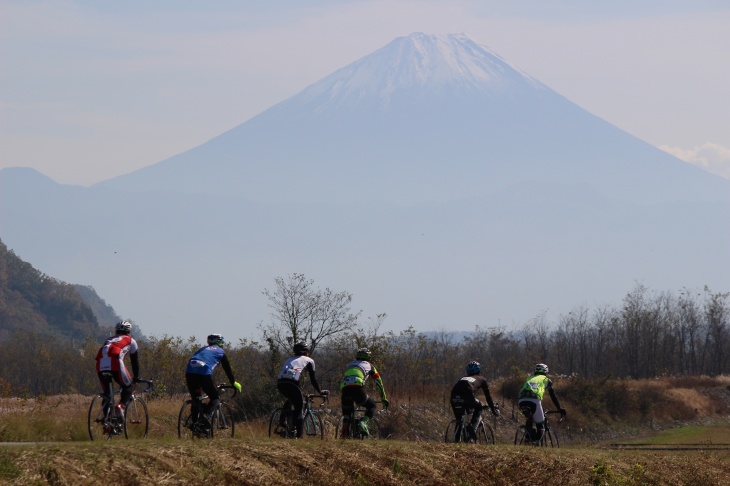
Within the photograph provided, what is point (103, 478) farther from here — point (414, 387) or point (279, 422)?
point (414, 387)

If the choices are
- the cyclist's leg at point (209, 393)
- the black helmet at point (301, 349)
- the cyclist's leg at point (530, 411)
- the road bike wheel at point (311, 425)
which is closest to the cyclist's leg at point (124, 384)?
the cyclist's leg at point (209, 393)

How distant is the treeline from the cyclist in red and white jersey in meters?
31.7

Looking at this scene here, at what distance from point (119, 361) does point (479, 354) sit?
96.7 metres

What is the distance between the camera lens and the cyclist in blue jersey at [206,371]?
752 inches

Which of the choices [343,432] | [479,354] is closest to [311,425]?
[343,432]

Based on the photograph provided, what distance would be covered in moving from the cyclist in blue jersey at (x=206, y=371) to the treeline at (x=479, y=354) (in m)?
30.8

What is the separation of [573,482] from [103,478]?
9593 millimetres

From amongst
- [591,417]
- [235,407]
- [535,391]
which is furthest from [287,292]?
[535,391]

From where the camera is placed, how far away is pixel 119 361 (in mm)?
18109

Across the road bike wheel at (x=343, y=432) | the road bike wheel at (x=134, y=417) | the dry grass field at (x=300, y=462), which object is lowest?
the dry grass field at (x=300, y=462)

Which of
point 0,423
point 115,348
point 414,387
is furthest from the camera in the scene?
point 414,387

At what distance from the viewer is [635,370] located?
4309 inches

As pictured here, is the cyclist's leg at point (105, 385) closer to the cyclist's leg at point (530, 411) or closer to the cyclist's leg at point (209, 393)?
the cyclist's leg at point (209, 393)

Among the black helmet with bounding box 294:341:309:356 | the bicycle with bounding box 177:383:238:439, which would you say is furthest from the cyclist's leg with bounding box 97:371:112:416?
→ the black helmet with bounding box 294:341:309:356
